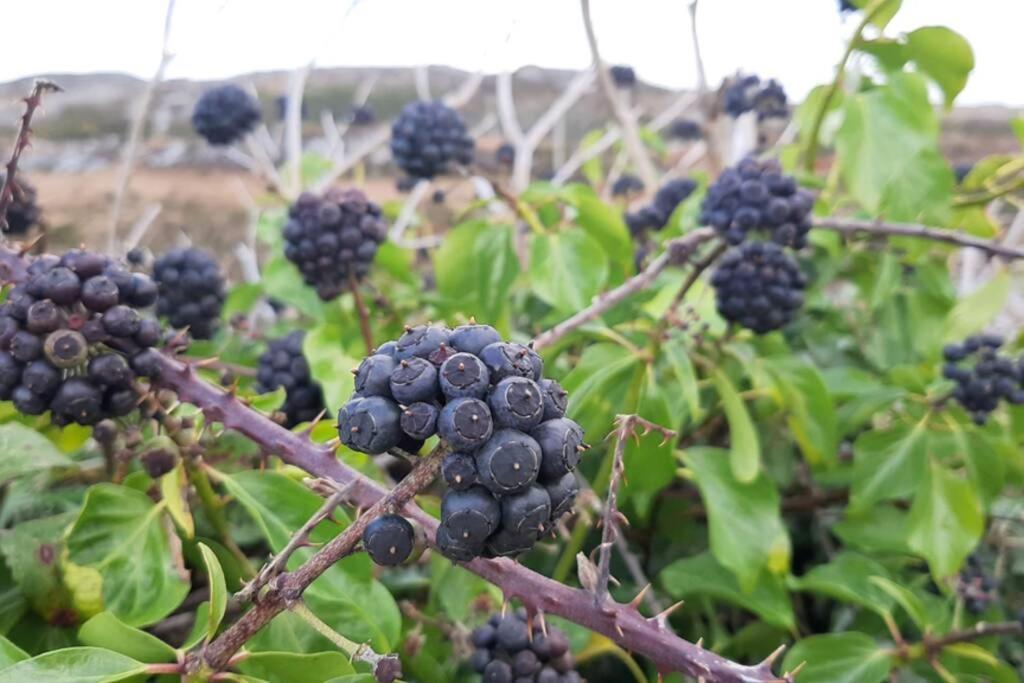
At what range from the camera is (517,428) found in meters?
0.76

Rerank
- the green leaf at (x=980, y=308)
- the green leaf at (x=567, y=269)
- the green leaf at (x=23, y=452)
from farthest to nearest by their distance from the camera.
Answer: the green leaf at (x=980, y=308)
the green leaf at (x=567, y=269)
the green leaf at (x=23, y=452)

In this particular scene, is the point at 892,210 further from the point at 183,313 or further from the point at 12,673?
the point at 12,673

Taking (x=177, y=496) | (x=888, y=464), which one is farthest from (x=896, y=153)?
(x=177, y=496)

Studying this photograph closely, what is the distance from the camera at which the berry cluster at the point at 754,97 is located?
112 inches

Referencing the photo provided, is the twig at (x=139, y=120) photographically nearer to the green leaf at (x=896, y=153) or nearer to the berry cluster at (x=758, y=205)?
the berry cluster at (x=758, y=205)

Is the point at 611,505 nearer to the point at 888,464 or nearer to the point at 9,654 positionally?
the point at 9,654

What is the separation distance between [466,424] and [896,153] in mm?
1716

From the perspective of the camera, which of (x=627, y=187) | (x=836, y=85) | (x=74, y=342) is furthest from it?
(x=627, y=187)

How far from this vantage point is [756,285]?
1.74m

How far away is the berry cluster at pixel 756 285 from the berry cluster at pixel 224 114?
1.91m

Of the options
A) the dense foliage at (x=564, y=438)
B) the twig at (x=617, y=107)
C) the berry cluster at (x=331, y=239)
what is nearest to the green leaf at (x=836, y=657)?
the dense foliage at (x=564, y=438)

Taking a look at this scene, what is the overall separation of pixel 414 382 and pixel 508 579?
0.92ft

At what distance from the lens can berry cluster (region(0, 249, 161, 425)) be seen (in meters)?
1.02

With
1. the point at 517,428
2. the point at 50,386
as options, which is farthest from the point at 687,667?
the point at 50,386
